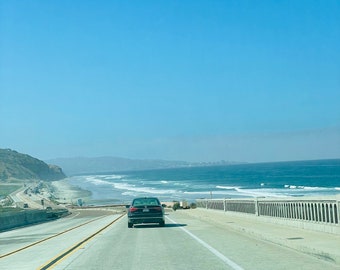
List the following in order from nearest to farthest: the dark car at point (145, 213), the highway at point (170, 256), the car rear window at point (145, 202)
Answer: the highway at point (170, 256) < the dark car at point (145, 213) < the car rear window at point (145, 202)

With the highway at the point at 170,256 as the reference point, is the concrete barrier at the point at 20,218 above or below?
above

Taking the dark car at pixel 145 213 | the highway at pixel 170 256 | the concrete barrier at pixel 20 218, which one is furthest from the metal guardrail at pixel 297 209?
the concrete barrier at pixel 20 218

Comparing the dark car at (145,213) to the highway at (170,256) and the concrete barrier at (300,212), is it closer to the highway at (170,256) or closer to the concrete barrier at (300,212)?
the concrete barrier at (300,212)

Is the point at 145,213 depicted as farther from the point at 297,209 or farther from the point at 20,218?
the point at 20,218

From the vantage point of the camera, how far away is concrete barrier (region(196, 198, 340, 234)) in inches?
632

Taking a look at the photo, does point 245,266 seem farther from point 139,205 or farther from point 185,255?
point 139,205

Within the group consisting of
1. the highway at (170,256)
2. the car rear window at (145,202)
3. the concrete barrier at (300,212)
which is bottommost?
the highway at (170,256)

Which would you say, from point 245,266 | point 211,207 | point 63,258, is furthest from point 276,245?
point 211,207

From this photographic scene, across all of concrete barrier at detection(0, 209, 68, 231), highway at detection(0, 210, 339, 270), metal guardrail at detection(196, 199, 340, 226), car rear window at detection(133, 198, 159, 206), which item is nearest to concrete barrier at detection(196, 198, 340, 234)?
metal guardrail at detection(196, 199, 340, 226)

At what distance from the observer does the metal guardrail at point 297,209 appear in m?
16.1

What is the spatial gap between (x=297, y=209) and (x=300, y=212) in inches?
10.3

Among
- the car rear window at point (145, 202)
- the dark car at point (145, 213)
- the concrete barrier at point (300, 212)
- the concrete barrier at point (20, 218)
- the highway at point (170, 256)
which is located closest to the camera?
the highway at point (170, 256)

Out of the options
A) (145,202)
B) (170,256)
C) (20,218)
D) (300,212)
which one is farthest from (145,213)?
(20,218)

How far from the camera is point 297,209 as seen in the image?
19531mm
